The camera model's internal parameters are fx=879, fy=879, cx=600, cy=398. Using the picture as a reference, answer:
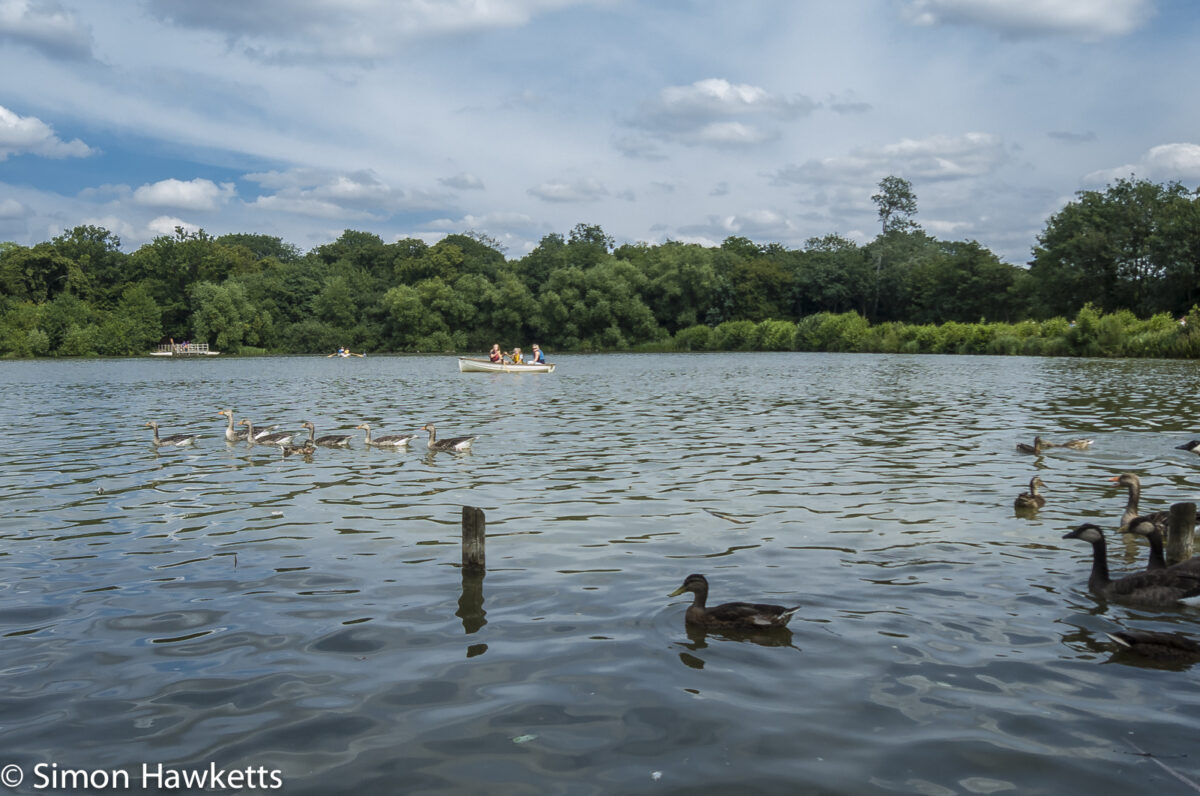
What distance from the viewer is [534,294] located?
125 metres

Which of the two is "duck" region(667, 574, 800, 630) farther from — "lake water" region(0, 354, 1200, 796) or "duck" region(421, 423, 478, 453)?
"duck" region(421, 423, 478, 453)

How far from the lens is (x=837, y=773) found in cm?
531

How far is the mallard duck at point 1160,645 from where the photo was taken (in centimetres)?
688

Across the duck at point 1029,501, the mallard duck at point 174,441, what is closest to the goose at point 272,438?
the mallard duck at point 174,441

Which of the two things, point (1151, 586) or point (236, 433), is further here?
point (236, 433)

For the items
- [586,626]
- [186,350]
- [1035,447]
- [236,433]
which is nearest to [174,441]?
[236,433]

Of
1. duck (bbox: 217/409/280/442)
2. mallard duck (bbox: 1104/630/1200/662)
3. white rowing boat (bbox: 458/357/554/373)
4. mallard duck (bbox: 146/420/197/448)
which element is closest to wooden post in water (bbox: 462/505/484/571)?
mallard duck (bbox: 1104/630/1200/662)

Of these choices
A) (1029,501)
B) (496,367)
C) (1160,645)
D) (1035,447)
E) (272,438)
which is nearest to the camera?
(1160,645)

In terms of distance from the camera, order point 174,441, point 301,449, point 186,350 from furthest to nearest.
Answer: point 186,350 → point 174,441 → point 301,449

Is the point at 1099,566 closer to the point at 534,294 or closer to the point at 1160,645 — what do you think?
the point at 1160,645

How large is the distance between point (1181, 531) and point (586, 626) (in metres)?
6.39

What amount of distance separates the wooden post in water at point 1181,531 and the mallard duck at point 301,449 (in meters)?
15.2

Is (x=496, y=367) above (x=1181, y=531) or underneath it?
above

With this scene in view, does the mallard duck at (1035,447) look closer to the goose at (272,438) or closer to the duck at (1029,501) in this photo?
the duck at (1029,501)
